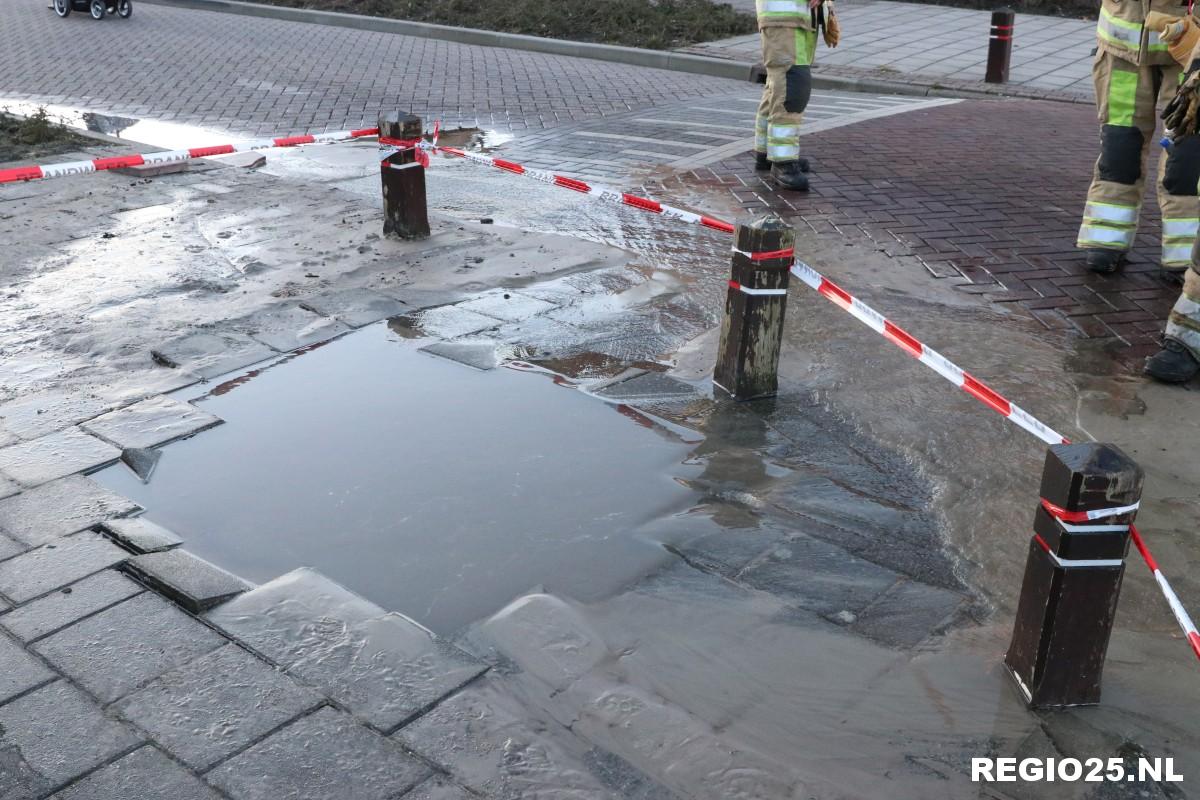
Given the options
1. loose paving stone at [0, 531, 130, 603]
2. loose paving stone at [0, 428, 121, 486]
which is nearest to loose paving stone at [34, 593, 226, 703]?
loose paving stone at [0, 531, 130, 603]

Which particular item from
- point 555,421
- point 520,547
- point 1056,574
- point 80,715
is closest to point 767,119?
point 555,421

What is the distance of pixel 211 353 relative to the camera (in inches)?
203

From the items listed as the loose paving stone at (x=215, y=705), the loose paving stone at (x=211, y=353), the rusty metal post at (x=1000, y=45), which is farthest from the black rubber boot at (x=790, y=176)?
the loose paving stone at (x=215, y=705)

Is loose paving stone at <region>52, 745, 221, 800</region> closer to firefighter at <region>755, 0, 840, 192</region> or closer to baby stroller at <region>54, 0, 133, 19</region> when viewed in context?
firefighter at <region>755, 0, 840, 192</region>

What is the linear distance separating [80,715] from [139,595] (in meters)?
0.54

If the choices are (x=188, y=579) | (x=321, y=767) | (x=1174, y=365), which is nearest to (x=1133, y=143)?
(x=1174, y=365)

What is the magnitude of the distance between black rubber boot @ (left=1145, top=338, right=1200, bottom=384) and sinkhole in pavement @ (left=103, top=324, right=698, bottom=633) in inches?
90.8

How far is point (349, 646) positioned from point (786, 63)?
6025 millimetres

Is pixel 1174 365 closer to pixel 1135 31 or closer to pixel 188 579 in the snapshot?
pixel 1135 31

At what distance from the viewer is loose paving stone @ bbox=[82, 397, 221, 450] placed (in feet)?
14.3

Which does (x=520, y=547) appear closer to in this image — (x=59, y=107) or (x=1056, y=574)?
(x=1056, y=574)

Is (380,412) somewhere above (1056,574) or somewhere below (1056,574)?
below

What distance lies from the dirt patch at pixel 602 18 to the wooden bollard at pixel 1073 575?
1259cm

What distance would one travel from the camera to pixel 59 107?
1122 centimetres
